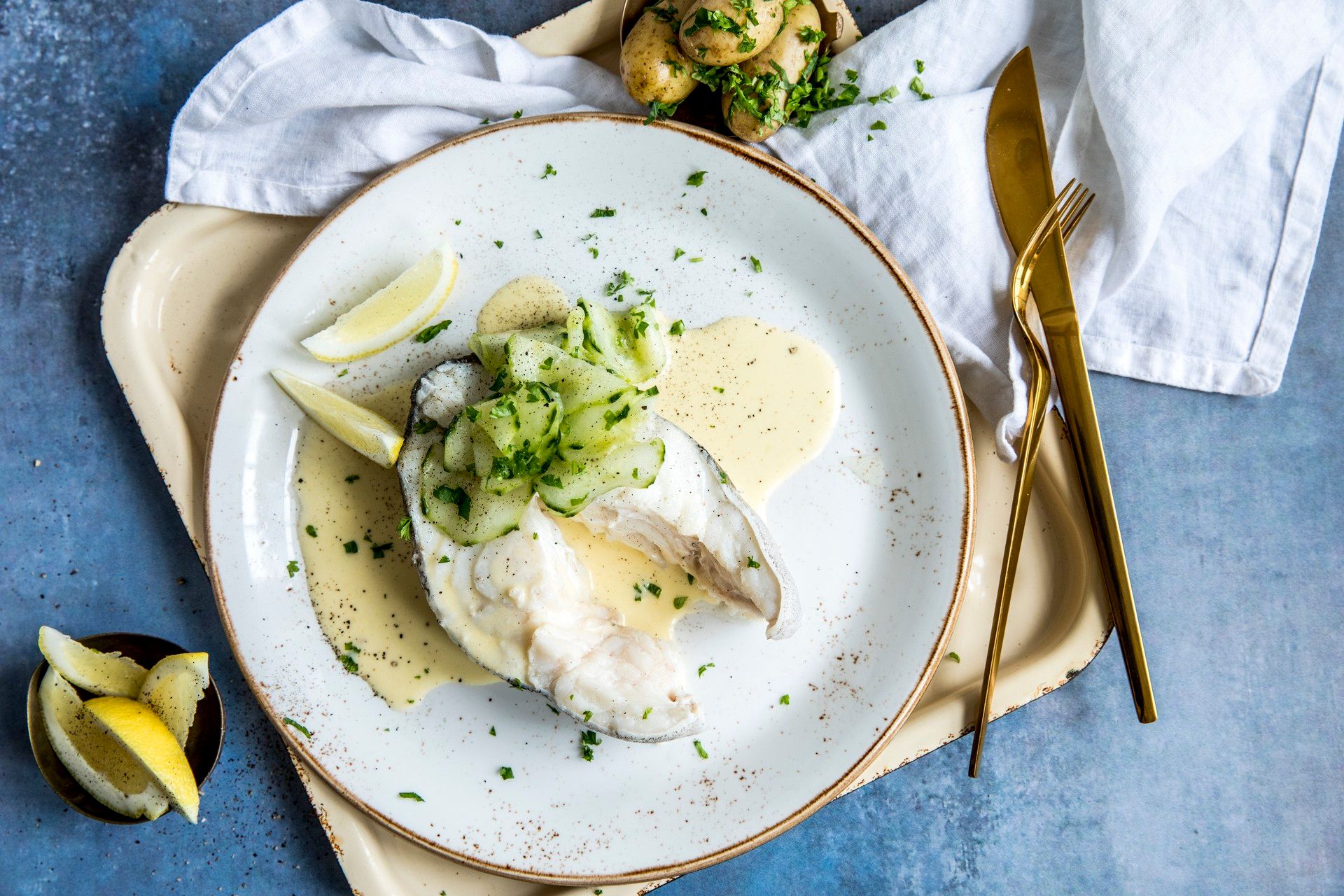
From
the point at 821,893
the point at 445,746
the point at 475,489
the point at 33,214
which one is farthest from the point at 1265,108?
the point at 33,214

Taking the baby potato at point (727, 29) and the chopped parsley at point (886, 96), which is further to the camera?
the chopped parsley at point (886, 96)

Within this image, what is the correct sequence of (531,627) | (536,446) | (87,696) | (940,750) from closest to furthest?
(536,446)
(531,627)
(87,696)
(940,750)

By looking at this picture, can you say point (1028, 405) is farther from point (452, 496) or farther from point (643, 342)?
point (452, 496)

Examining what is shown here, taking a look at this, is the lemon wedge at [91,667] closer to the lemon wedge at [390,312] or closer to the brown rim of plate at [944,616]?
the brown rim of plate at [944,616]

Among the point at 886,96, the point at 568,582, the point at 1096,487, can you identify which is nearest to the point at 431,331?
the point at 568,582

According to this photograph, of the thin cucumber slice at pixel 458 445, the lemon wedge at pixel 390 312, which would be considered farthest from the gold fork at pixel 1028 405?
the lemon wedge at pixel 390 312

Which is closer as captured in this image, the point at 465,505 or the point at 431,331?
the point at 465,505

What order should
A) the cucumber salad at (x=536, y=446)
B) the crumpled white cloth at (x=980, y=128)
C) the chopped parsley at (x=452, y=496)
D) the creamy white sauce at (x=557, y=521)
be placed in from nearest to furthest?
the cucumber salad at (x=536, y=446) → the chopped parsley at (x=452, y=496) → the crumpled white cloth at (x=980, y=128) → the creamy white sauce at (x=557, y=521)
